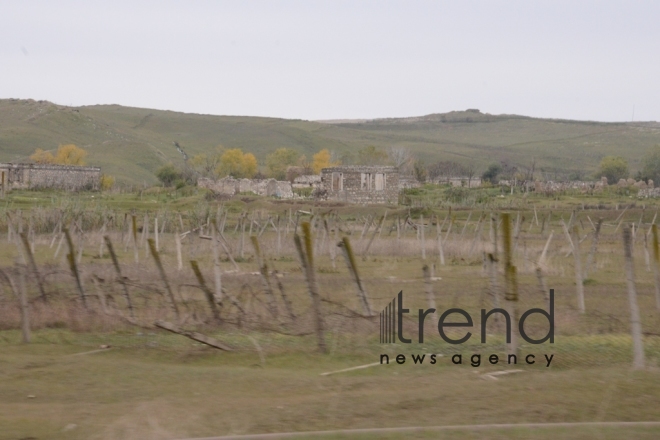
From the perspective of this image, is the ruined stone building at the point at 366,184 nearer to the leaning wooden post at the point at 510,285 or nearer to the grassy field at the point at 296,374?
the grassy field at the point at 296,374

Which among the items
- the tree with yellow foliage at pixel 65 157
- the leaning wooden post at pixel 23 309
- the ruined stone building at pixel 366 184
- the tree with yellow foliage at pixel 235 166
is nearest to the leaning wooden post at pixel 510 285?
the leaning wooden post at pixel 23 309

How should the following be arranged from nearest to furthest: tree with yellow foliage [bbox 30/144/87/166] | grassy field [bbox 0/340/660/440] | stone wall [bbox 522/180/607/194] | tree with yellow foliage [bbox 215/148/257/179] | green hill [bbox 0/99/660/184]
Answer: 1. grassy field [bbox 0/340/660/440]
2. stone wall [bbox 522/180/607/194]
3. tree with yellow foliage [bbox 30/144/87/166]
4. tree with yellow foliage [bbox 215/148/257/179]
5. green hill [bbox 0/99/660/184]

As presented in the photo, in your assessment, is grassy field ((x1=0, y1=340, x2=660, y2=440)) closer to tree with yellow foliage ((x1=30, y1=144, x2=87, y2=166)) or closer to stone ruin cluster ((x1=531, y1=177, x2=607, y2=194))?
stone ruin cluster ((x1=531, y1=177, x2=607, y2=194))

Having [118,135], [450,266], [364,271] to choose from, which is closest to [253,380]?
[364,271]

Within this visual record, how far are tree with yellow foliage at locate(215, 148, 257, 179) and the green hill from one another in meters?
A: 10.0

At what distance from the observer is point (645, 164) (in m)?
83.0

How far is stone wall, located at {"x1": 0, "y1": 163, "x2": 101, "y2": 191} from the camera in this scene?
61.1 meters

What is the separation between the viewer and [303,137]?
144m

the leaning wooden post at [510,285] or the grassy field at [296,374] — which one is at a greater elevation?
the leaning wooden post at [510,285]

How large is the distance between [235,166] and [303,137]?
57.8 metres

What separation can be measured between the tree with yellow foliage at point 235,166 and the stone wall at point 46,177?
825 inches

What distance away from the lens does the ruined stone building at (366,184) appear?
180ft

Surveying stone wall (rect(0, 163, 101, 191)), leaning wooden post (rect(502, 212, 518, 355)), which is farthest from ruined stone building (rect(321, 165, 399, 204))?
leaning wooden post (rect(502, 212, 518, 355))

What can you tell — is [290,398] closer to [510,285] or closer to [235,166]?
[510,285]
